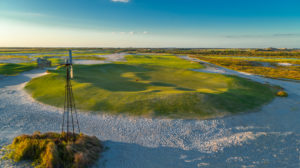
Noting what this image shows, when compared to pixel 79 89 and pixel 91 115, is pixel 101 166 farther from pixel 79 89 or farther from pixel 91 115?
pixel 79 89

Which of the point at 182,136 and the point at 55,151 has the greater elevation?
the point at 55,151

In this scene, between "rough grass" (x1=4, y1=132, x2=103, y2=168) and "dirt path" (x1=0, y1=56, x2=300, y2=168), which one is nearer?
"rough grass" (x1=4, y1=132, x2=103, y2=168)

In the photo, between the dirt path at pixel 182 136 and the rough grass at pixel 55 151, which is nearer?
the rough grass at pixel 55 151

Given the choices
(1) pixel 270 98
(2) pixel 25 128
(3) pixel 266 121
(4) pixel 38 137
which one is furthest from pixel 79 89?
(1) pixel 270 98

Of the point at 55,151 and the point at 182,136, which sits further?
the point at 182,136
